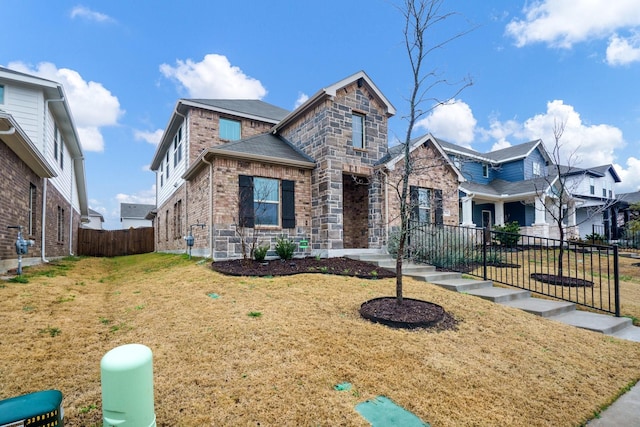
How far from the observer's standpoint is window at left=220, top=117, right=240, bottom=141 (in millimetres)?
14455

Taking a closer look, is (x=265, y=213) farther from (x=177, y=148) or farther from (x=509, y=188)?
(x=509, y=188)

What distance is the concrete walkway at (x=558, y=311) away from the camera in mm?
3084

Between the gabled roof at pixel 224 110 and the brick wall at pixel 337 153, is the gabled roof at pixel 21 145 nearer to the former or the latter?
the gabled roof at pixel 224 110

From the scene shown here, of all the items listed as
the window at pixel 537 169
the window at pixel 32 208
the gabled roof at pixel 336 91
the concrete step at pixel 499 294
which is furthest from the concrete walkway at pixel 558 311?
the window at pixel 537 169

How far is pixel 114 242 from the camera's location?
19.3 metres

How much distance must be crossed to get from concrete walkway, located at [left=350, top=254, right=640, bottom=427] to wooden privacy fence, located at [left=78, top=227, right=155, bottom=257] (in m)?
18.1

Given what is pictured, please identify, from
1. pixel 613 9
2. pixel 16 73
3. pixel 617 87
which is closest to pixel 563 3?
pixel 613 9

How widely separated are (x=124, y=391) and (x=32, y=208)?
37.2 feet

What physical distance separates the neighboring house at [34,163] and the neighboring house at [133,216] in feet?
91.7

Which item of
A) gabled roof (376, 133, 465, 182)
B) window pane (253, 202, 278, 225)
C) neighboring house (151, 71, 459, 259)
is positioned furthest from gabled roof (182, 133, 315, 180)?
gabled roof (376, 133, 465, 182)

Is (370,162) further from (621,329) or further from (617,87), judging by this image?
(617,87)

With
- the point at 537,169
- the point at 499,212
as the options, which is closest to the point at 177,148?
the point at 499,212

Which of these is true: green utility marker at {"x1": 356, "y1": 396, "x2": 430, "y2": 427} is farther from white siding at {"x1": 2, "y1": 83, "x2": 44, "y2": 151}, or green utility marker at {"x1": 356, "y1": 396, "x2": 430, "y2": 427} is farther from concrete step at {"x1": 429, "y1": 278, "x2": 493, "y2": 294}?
white siding at {"x1": 2, "y1": 83, "x2": 44, "y2": 151}

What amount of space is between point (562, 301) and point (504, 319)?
264cm
